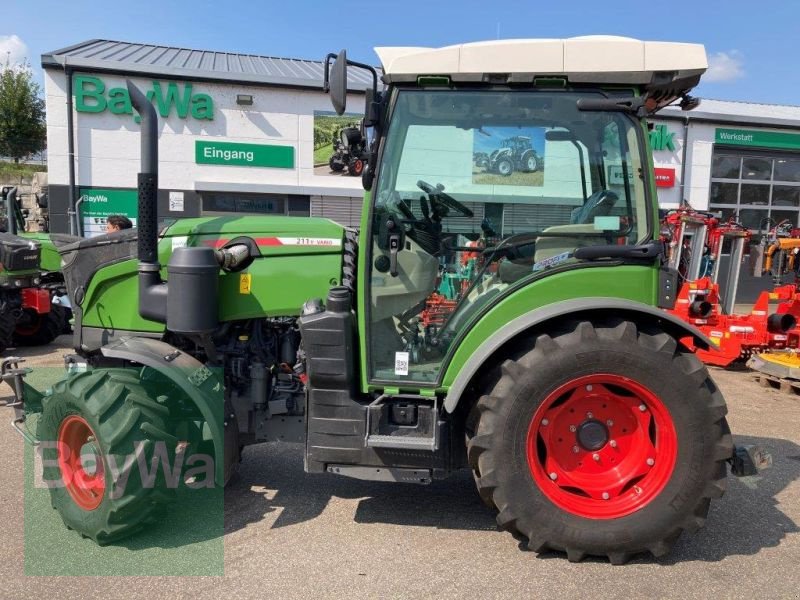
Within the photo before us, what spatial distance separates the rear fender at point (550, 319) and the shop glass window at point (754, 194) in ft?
45.5

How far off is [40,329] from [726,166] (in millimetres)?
14315

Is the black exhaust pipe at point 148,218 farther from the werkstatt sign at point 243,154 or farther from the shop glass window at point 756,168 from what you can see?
the shop glass window at point 756,168

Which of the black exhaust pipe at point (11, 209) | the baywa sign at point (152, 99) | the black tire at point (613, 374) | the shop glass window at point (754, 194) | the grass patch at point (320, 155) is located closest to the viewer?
the black tire at point (613, 374)

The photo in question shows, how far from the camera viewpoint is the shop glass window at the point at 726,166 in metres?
14.4

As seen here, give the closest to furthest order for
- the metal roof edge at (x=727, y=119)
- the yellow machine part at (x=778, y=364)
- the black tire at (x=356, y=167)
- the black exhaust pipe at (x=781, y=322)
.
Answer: the black tire at (x=356, y=167), the yellow machine part at (x=778, y=364), the black exhaust pipe at (x=781, y=322), the metal roof edge at (x=727, y=119)

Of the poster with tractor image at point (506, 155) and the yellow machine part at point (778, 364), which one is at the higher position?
the poster with tractor image at point (506, 155)

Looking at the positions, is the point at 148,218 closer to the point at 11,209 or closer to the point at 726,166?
the point at 11,209

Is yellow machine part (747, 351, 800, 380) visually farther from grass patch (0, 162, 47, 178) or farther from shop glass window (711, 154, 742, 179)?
grass patch (0, 162, 47, 178)

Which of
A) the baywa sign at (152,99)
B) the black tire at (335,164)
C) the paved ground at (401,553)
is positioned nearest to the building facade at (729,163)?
the baywa sign at (152,99)

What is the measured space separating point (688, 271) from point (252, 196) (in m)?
8.03

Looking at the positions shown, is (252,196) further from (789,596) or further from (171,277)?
(789,596)

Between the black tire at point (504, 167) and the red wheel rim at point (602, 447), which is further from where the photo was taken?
the black tire at point (504, 167)

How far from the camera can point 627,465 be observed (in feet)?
10.1

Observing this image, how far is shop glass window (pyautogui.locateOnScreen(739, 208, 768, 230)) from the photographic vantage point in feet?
49.3
